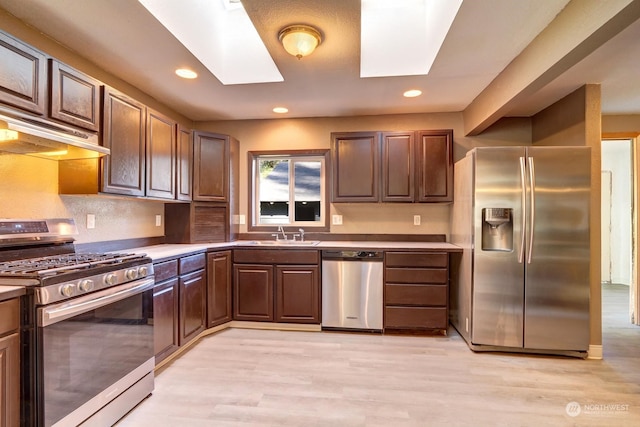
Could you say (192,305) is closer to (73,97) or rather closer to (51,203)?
(51,203)

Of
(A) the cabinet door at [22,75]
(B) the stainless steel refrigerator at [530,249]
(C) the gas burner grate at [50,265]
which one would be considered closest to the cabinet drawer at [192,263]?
(C) the gas burner grate at [50,265]

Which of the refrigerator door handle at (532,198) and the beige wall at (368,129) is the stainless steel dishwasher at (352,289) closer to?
the beige wall at (368,129)

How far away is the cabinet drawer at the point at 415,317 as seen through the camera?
9.72 ft

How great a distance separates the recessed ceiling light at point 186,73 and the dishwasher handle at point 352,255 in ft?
6.61

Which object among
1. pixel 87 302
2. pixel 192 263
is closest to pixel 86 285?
pixel 87 302

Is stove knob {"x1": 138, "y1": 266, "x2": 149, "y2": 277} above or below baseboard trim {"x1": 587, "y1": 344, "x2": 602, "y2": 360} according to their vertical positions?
above

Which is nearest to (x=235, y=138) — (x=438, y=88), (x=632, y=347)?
(x=438, y=88)

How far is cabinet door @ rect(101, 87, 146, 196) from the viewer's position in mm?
2139

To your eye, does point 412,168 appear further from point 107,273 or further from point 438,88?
point 107,273

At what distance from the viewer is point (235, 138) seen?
3.74 meters

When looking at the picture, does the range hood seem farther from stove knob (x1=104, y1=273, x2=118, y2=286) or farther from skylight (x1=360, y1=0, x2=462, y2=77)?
skylight (x1=360, y1=0, x2=462, y2=77)

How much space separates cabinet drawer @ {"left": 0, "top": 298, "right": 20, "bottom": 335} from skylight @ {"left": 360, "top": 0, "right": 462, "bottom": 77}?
2.59 meters

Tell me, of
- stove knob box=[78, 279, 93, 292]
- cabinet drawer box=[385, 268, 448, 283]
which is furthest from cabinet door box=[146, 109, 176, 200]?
cabinet drawer box=[385, 268, 448, 283]

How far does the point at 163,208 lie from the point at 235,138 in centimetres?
120
